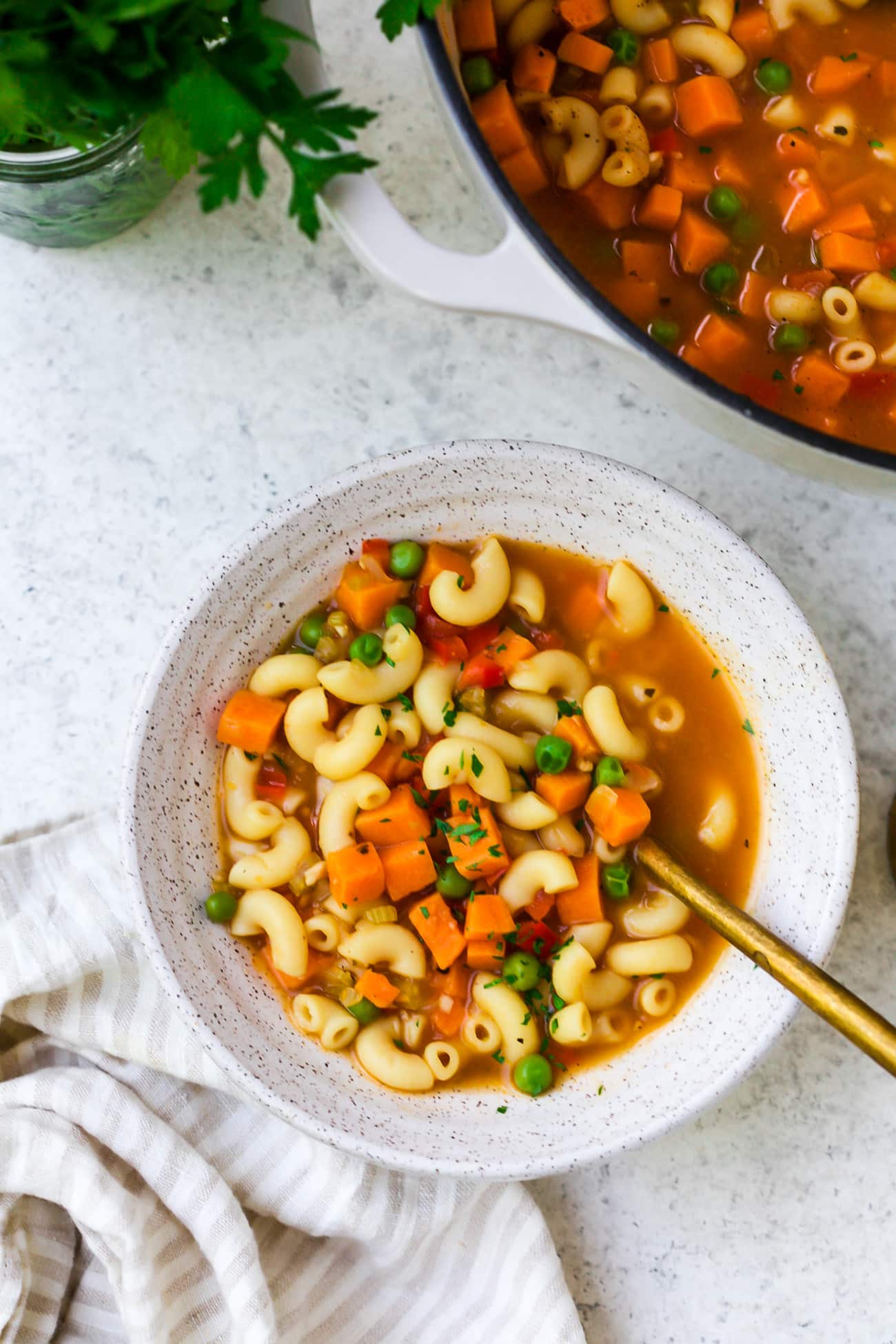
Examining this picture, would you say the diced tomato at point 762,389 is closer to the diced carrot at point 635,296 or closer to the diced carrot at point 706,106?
the diced carrot at point 635,296

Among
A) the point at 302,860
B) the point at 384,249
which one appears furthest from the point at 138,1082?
the point at 384,249

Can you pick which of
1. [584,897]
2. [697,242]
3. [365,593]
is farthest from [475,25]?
[584,897]

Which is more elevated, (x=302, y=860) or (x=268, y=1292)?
(x=302, y=860)

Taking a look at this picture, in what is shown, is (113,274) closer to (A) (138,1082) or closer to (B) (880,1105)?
(A) (138,1082)

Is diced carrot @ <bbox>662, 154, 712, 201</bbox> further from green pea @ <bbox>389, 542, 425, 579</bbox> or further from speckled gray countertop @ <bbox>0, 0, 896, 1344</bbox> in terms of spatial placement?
green pea @ <bbox>389, 542, 425, 579</bbox>

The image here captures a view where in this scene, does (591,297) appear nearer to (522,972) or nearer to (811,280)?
(811,280)

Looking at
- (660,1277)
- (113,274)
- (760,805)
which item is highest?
(113,274)

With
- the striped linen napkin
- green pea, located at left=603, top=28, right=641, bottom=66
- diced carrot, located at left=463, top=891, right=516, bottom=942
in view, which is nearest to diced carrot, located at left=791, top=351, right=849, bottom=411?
green pea, located at left=603, top=28, right=641, bottom=66
